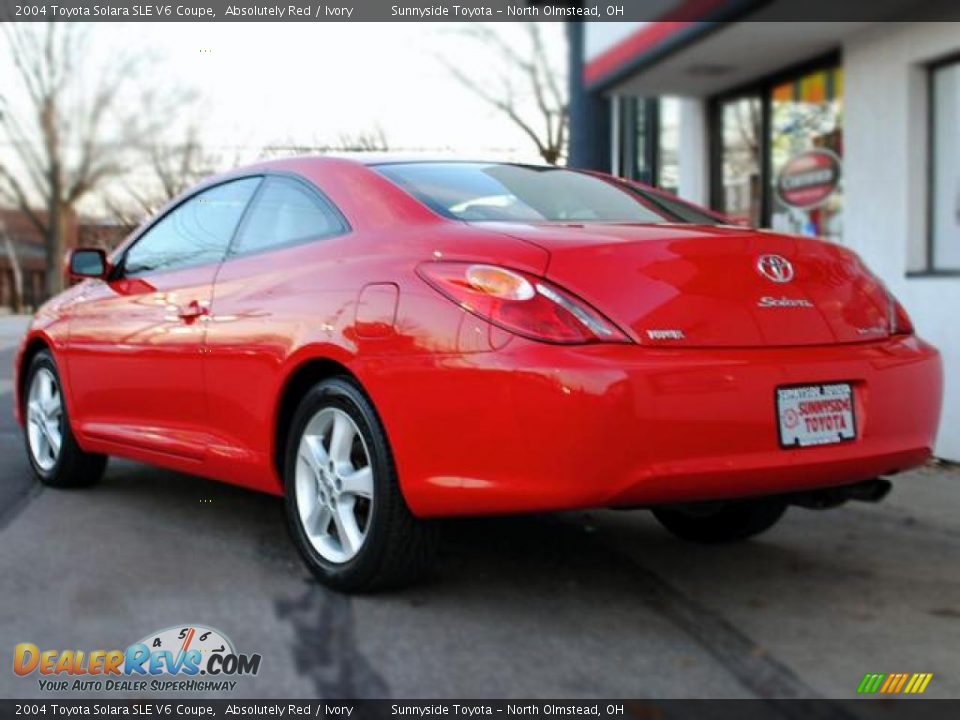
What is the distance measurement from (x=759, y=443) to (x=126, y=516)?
9.69ft

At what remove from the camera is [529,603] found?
355 cm

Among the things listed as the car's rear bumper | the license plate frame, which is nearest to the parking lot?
the car's rear bumper

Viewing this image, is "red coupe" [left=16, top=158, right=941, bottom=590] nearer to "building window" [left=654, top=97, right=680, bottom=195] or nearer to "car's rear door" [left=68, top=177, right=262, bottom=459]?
"car's rear door" [left=68, top=177, right=262, bottom=459]

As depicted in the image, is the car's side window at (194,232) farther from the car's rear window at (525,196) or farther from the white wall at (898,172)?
the white wall at (898,172)

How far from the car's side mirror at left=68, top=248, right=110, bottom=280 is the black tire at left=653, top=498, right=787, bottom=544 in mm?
2816

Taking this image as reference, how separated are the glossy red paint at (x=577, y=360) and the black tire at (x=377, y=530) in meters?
0.08

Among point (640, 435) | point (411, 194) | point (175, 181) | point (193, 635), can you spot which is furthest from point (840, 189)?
point (175, 181)

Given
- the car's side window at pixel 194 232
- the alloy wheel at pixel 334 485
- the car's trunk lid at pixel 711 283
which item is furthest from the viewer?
the car's side window at pixel 194 232

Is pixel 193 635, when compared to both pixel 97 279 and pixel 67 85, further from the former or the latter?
pixel 67 85

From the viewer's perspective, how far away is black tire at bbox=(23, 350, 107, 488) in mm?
5324

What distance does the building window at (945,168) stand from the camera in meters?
6.60

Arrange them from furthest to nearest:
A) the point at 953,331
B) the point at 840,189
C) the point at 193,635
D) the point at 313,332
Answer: the point at 840,189 < the point at 953,331 < the point at 313,332 < the point at 193,635

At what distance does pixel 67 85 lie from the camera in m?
9.01

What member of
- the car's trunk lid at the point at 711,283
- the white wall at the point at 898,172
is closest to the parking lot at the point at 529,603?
the car's trunk lid at the point at 711,283
